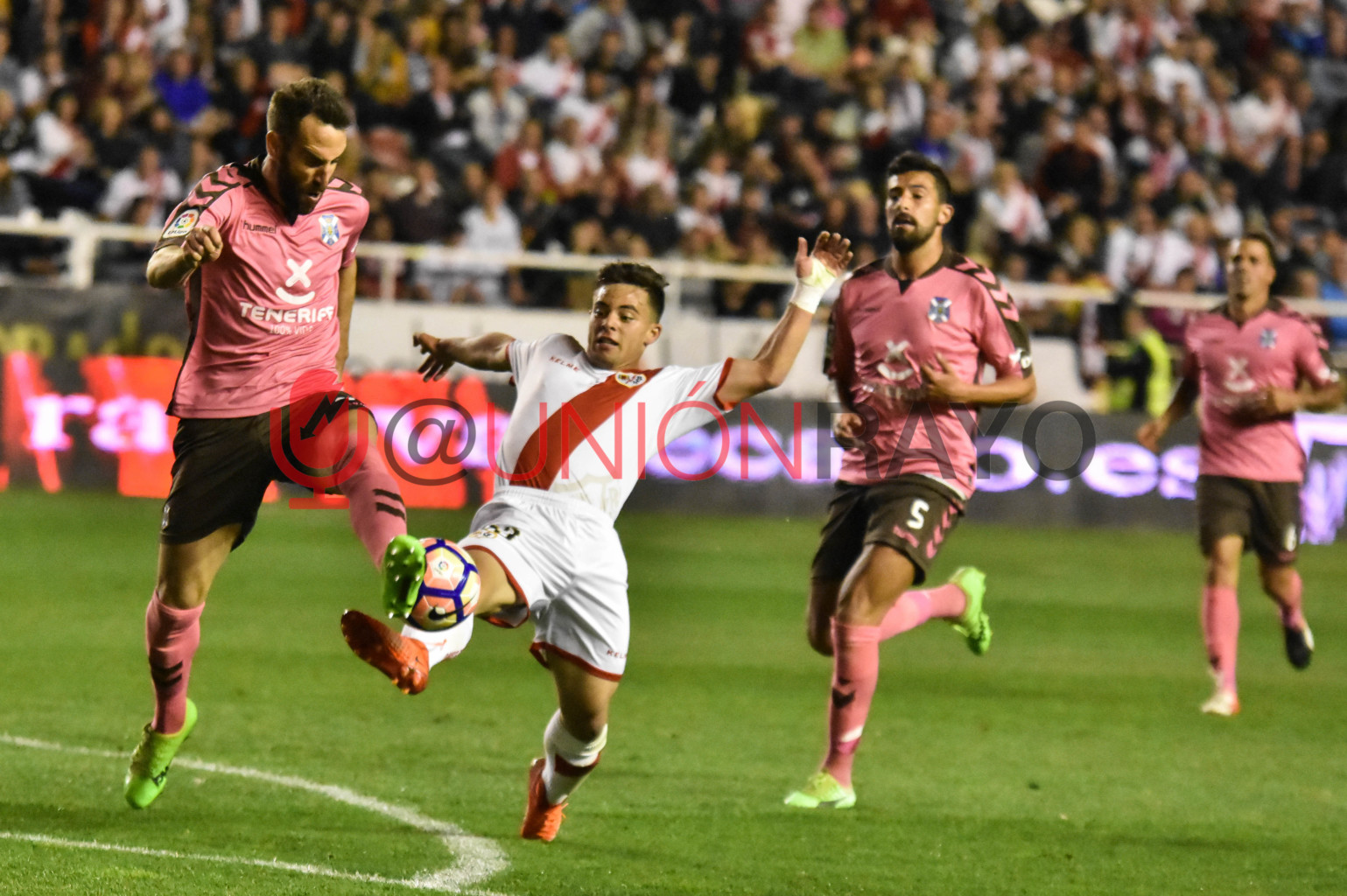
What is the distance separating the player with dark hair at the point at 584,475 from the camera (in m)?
5.43

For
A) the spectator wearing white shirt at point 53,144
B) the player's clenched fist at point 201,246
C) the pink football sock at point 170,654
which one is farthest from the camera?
the spectator wearing white shirt at point 53,144

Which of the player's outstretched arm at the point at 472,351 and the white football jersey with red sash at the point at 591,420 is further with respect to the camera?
the player's outstretched arm at the point at 472,351

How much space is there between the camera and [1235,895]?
544cm

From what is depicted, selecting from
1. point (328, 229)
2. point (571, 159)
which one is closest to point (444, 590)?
point (328, 229)

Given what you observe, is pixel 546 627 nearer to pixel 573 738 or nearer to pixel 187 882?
pixel 573 738

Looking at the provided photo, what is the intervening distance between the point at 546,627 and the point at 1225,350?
16.4ft

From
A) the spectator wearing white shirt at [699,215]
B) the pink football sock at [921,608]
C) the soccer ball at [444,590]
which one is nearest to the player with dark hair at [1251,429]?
the pink football sock at [921,608]

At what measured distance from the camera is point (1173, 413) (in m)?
9.36

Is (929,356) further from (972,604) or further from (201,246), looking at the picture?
(201,246)

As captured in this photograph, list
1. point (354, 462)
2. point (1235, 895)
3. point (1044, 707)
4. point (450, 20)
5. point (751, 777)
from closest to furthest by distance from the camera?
point (1235, 895) → point (354, 462) → point (751, 777) → point (1044, 707) → point (450, 20)

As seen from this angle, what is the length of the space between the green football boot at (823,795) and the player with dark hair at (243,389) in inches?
73.7

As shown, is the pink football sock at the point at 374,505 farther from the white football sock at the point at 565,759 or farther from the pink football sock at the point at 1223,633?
the pink football sock at the point at 1223,633

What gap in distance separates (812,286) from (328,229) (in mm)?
1674

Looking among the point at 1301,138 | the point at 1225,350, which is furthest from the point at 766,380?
the point at 1301,138
